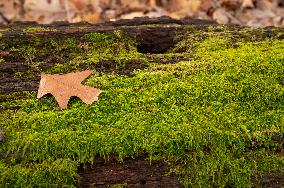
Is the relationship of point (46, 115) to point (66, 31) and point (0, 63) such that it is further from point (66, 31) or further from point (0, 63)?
point (66, 31)

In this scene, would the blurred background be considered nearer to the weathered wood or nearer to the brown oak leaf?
the weathered wood

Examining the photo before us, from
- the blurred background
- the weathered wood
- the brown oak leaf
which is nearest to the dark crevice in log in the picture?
the brown oak leaf

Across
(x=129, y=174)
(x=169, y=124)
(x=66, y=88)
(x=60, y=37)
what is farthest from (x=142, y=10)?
(x=129, y=174)

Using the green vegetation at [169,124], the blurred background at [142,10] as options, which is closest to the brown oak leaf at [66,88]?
the green vegetation at [169,124]

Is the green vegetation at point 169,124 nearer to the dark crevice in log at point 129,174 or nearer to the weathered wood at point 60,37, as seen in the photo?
the dark crevice in log at point 129,174

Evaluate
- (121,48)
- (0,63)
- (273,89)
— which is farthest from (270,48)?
(0,63)

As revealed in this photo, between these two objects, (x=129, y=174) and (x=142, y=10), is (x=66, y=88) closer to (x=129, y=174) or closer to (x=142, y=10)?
(x=129, y=174)
